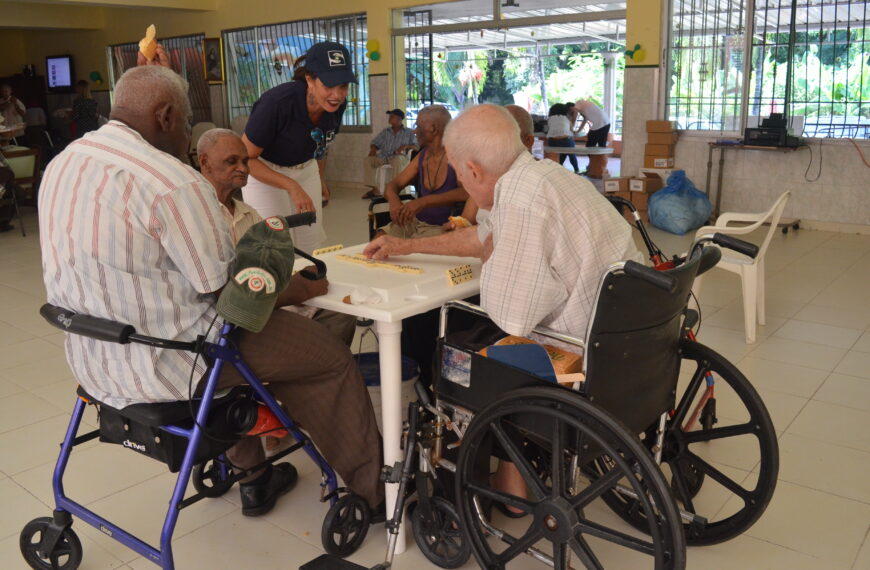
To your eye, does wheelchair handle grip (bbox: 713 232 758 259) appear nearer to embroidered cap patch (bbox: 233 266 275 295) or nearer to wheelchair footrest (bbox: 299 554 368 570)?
embroidered cap patch (bbox: 233 266 275 295)

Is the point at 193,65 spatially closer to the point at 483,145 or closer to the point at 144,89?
the point at 144,89

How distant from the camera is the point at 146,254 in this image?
5.60 ft

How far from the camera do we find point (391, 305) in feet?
6.44

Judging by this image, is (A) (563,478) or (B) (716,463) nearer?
(A) (563,478)

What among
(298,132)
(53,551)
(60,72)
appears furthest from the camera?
(60,72)

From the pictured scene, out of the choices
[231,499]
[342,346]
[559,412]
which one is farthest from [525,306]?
[231,499]

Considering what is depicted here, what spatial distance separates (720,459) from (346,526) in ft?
4.41

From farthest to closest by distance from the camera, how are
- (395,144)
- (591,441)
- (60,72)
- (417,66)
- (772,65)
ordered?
1. (60,72)
2. (417,66)
3. (395,144)
4. (772,65)
5. (591,441)

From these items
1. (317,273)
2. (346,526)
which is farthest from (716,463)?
(317,273)

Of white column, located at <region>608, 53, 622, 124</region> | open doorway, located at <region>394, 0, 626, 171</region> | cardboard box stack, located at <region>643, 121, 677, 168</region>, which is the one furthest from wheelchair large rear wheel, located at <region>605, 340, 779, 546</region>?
white column, located at <region>608, 53, 622, 124</region>

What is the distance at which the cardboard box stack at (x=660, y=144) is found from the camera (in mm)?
7199

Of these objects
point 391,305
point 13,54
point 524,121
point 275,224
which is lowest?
point 391,305

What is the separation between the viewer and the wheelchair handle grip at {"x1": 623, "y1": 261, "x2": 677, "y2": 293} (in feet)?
5.09

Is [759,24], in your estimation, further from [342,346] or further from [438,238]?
[342,346]
